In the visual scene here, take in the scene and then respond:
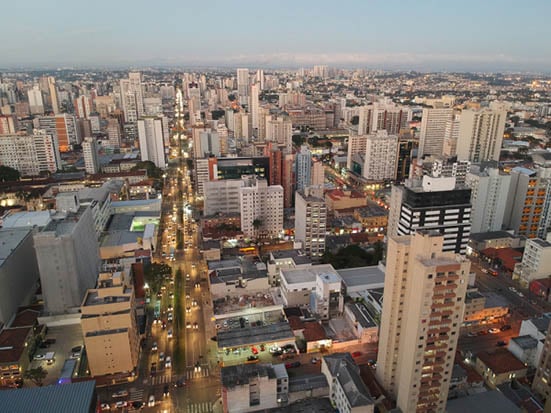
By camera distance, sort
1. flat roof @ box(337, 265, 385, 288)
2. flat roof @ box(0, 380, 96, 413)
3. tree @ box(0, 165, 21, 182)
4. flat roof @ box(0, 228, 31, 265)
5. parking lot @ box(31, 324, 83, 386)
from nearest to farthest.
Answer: flat roof @ box(0, 380, 96, 413)
parking lot @ box(31, 324, 83, 386)
flat roof @ box(0, 228, 31, 265)
flat roof @ box(337, 265, 385, 288)
tree @ box(0, 165, 21, 182)

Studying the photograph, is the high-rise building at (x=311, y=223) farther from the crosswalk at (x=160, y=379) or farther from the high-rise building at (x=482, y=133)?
the high-rise building at (x=482, y=133)

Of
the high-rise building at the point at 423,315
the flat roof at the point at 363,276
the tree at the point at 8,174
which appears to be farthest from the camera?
the tree at the point at 8,174

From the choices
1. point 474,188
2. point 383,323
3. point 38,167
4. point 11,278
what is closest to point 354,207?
point 474,188

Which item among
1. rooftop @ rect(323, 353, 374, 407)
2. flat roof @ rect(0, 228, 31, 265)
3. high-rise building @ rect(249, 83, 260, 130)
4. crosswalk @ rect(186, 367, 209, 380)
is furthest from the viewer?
high-rise building @ rect(249, 83, 260, 130)

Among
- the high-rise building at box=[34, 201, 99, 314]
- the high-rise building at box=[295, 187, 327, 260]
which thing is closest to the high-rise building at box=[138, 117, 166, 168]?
the high-rise building at box=[295, 187, 327, 260]

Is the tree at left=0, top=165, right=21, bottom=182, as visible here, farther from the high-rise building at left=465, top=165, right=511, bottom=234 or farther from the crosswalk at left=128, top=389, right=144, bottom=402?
the high-rise building at left=465, top=165, right=511, bottom=234

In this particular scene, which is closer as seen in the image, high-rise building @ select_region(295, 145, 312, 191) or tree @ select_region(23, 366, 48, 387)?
tree @ select_region(23, 366, 48, 387)

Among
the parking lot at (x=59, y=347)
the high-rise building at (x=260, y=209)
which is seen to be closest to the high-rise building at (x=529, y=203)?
the high-rise building at (x=260, y=209)
